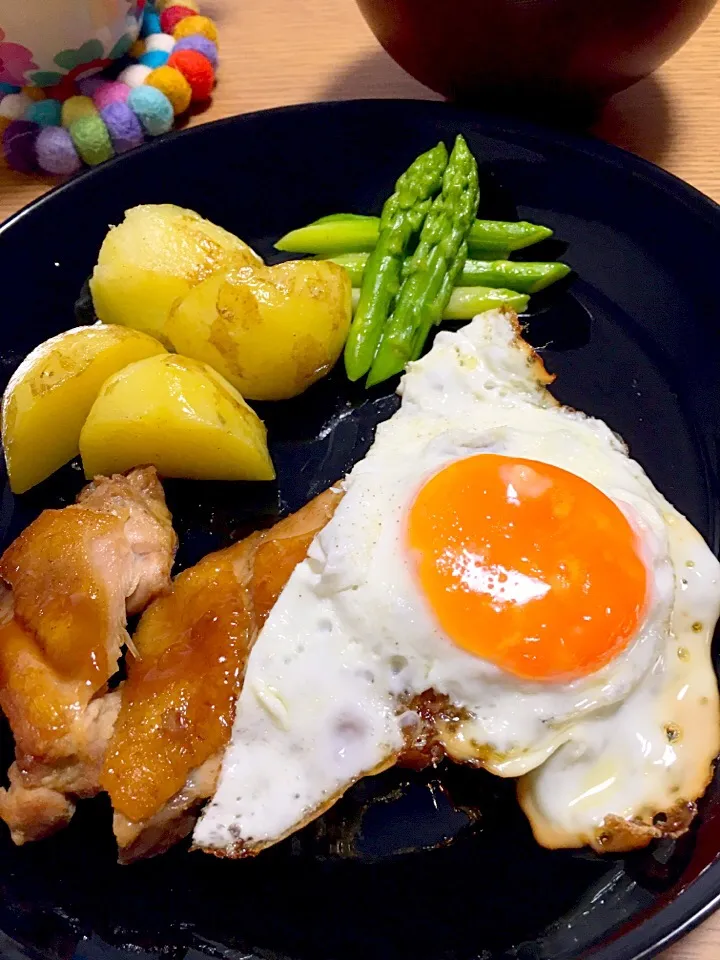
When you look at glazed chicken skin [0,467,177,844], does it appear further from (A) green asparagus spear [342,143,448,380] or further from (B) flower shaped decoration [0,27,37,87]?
(B) flower shaped decoration [0,27,37,87]

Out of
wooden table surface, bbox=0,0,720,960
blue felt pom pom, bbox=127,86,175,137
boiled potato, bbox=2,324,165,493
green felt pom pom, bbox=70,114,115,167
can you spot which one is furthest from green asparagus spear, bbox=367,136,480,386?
green felt pom pom, bbox=70,114,115,167

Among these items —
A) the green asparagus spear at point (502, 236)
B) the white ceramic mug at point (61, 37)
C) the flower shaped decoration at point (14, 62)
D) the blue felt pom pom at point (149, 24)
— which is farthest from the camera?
the blue felt pom pom at point (149, 24)

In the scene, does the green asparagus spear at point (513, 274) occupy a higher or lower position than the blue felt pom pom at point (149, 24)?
lower

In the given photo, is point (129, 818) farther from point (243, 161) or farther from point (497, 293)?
point (243, 161)

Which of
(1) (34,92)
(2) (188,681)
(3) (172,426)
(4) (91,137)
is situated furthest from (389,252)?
(1) (34,92)

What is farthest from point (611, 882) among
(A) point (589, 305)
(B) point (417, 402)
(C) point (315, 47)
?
(C) point (315, 47)

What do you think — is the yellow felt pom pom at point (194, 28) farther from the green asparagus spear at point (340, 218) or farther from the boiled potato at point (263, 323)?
the boiled potato at point (263, 323)

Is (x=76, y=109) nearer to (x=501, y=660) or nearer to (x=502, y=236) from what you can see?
(x=502, y=236)

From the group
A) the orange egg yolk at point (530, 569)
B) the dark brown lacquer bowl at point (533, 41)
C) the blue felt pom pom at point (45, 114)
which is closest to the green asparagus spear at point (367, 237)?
the dark brown lacquer bowl at point (533, 41)
